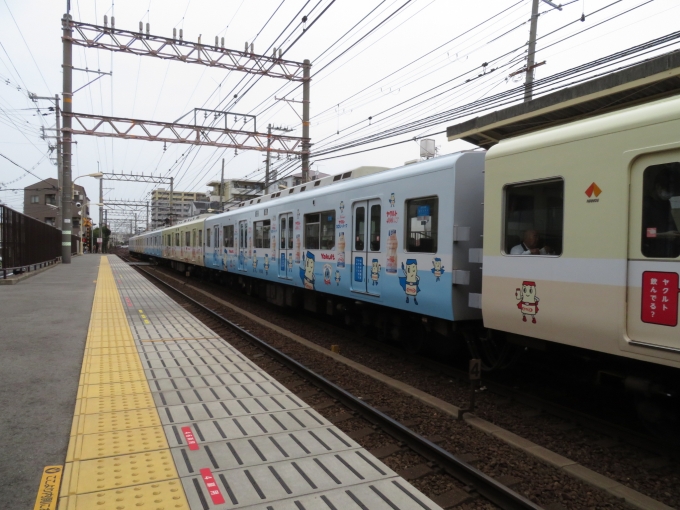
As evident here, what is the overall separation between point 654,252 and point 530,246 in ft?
4.01

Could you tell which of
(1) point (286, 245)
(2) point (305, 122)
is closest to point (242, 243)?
(1) point (286, 245)

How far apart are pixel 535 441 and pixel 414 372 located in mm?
2516

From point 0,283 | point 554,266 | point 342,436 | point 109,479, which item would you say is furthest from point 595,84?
point 0,283

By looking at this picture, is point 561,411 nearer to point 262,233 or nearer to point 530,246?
point 530,246

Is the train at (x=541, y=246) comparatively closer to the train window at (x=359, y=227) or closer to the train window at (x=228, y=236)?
the train window at (x=359, y=227)

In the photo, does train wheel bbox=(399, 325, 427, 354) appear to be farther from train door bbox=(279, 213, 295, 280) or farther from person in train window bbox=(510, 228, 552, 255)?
train door bbox=(279, 213, 295, 280)

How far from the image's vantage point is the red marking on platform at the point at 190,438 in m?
4.04

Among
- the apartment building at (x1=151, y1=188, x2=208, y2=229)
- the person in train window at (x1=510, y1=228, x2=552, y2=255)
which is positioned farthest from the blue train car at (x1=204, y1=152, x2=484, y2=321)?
the apartment building at (x1=151, y1=188, x2=208, y2=229)

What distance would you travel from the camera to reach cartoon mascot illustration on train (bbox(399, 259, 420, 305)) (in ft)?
21.4

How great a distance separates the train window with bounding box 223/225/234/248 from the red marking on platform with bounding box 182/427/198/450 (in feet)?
39.6

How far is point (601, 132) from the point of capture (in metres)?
4.08

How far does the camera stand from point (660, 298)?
141 inches

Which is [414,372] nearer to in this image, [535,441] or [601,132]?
[535,441]

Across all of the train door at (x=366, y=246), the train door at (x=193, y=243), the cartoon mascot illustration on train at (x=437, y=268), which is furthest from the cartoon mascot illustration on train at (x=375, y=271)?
the train door at (x=193, y=243)
